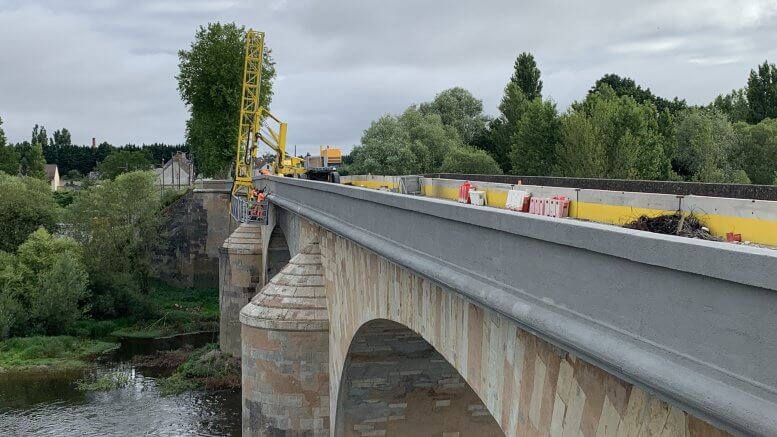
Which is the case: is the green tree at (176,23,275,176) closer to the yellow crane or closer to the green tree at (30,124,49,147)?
the yellow crane

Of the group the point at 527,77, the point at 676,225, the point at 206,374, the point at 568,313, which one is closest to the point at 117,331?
the point at 206,374

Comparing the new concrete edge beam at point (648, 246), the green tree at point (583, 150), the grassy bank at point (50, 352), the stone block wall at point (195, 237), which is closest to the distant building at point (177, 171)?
the stone block wall at point (195, 237)

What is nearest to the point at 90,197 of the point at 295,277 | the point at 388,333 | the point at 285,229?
the point at 285,229

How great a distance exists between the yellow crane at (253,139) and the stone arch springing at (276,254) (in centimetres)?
402

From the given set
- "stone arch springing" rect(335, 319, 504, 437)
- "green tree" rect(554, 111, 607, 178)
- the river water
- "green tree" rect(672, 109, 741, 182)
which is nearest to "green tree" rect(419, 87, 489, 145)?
"green tree" rect(672, 109, 741, 182)

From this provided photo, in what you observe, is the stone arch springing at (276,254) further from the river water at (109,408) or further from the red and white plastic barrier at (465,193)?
the red and white plastic barrier at (465,193)

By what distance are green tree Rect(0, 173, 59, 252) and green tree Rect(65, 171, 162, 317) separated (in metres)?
1.32

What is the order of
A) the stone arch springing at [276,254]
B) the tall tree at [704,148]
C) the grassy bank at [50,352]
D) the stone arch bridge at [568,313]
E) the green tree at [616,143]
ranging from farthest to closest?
the tall tree at [704,148], the green tree at [616,143], the grassy bank at [50,352], the stone arch springing at [276,254], the stone arch bridge at [568,313]

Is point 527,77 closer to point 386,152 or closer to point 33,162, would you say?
point 386,152

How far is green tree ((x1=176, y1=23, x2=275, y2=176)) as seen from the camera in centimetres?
5188

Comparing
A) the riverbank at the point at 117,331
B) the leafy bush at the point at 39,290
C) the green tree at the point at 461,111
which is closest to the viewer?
the riverbank at the point at 117,331

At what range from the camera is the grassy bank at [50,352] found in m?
32.8

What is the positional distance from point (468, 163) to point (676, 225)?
39.3 meters

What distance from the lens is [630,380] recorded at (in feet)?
12.2
